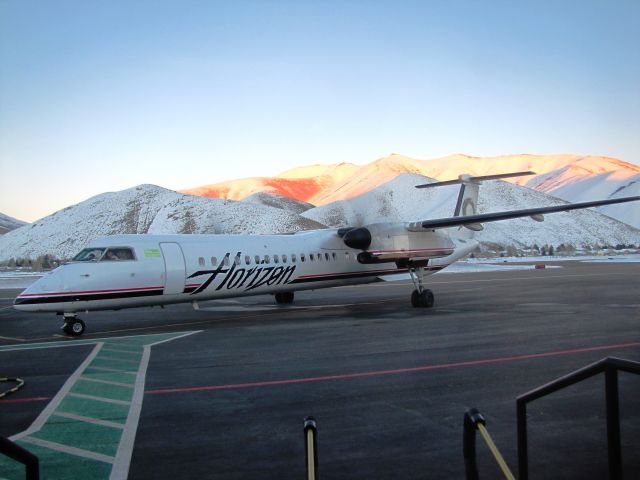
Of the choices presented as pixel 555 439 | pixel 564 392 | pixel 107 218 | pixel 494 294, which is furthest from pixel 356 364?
pixel 107 218

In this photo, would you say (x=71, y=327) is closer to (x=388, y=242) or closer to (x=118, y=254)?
(x=118, y=254)

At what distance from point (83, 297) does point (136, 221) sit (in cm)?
11885

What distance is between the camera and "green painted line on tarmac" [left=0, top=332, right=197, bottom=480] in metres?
5.91

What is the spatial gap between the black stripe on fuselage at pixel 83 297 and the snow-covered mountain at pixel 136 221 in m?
97.8

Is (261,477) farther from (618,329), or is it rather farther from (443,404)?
(618,329)

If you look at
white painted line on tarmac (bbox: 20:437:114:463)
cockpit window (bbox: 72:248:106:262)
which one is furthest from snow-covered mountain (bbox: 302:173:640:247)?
white painted line on tarmac (bbox: 20:437:114:463)

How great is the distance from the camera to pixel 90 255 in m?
15.8

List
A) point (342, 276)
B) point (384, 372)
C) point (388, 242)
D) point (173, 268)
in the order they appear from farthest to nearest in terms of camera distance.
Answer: point (342, 276), point (388, 242), point (173, 268), point (384, 372)

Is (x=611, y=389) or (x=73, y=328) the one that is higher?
(x=611, y=389)

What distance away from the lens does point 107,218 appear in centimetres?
13012

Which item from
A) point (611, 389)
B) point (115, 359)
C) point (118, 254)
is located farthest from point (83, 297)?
point (611, 389)

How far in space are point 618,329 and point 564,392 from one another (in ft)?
23.9

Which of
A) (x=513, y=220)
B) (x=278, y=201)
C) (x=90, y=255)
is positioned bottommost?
(x=90, y=255)

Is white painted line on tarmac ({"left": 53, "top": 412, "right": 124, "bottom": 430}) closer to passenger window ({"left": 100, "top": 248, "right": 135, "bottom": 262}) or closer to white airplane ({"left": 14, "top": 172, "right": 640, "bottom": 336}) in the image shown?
white airplane ({"left": 14, "top": 172, "right": 640, "bottom": 336})
